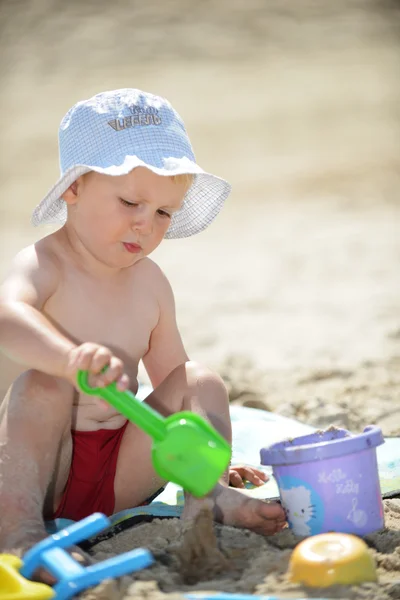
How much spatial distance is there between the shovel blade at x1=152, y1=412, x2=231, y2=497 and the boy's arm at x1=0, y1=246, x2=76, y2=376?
23cm

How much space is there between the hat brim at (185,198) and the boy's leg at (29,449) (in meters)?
0.44

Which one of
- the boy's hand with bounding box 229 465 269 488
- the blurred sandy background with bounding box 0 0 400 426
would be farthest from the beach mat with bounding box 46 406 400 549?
the blurred sandy background with bounding box 0 0 400 426

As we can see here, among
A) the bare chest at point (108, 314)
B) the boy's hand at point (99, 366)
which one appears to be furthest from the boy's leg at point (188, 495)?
the boy's hand at point (99, 366)

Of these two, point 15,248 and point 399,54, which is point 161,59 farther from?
point 15,248

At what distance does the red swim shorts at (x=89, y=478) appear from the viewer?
193 cm

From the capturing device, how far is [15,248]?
196 inches

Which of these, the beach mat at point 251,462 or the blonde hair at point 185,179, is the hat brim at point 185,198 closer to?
the blonde hair at point 185,179

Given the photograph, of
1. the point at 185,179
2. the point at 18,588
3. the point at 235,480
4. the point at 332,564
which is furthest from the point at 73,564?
the point at 185,179

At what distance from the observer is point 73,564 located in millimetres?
1371

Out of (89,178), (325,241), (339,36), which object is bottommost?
(89,178)

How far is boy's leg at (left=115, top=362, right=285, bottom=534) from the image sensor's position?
1729 mm

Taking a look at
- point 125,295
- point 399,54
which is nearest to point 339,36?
point 399,54

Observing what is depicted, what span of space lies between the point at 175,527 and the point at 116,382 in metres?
0.39

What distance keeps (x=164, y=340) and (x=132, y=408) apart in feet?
2.17
